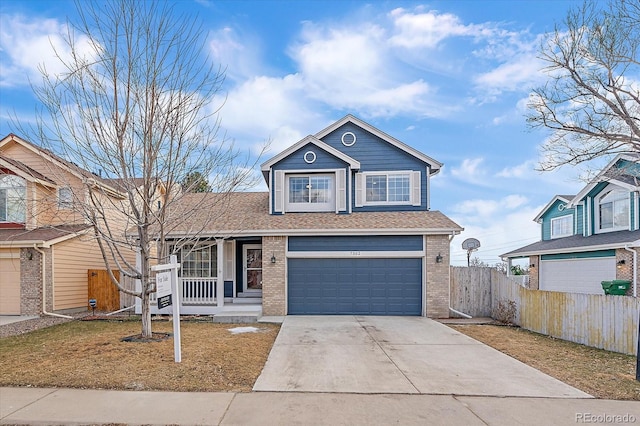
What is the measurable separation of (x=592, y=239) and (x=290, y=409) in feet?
59.9

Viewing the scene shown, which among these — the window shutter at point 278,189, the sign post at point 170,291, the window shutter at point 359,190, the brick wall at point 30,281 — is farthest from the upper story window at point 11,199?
the window shutter at point 359,190

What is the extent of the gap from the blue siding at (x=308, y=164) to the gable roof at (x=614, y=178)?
8285 millimetres

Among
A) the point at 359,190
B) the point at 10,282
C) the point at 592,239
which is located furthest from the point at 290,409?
the point at 592,239

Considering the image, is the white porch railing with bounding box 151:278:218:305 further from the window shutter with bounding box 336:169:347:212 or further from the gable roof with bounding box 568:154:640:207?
the gable roof with bounding box 568:154:640:207

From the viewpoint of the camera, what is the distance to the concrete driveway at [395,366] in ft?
18.3

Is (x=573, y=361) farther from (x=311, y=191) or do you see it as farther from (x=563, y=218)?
(x=563, y=218)

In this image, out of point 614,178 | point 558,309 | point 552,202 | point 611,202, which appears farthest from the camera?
point 552,202

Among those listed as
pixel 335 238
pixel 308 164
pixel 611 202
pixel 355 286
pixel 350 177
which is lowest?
pixel 355 286

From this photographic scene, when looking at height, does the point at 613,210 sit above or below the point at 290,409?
above

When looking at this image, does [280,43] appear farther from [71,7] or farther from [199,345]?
[199,345]

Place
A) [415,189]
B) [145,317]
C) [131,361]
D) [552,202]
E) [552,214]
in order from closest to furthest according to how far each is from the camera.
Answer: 1. [131,361]
2. [145,317]
3. [415,189]
4. [552,202]
5. [552,214]

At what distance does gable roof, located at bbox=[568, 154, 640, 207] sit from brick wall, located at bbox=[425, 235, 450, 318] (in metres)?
4.95

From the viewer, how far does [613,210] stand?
17.4 metres

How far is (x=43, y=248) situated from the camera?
12742 mm
